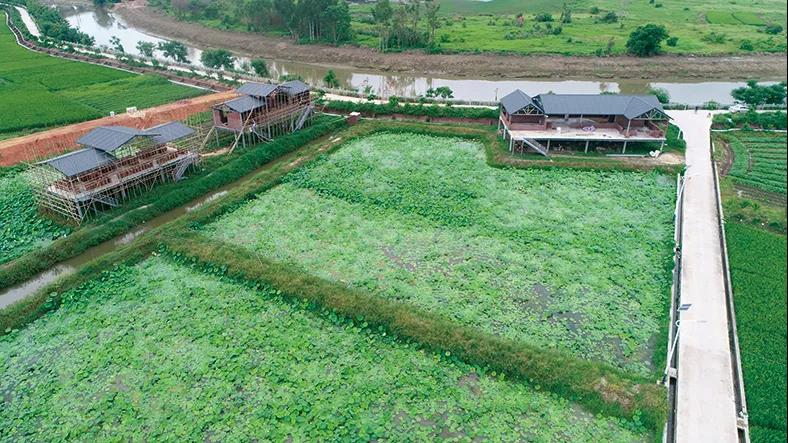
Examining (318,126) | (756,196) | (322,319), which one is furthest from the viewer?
(318,126)

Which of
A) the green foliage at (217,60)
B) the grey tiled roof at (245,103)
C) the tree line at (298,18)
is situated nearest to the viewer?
the grey tiled roof at (245,103)

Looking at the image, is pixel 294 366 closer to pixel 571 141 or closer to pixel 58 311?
pixel 58 311

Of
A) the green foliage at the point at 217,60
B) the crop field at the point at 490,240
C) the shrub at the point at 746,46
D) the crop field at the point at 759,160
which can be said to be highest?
the shrub at the point at 746,46

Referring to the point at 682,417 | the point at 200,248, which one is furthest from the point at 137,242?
the point at 682,417

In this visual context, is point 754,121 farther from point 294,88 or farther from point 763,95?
point 294,88

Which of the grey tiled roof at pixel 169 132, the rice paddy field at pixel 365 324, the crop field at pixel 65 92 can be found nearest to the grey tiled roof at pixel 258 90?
the grey tiled roof at pixel 169 132

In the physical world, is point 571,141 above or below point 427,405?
above

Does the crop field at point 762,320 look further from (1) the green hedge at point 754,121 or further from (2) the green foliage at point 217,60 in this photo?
(2) the green foliage at point 217,60
